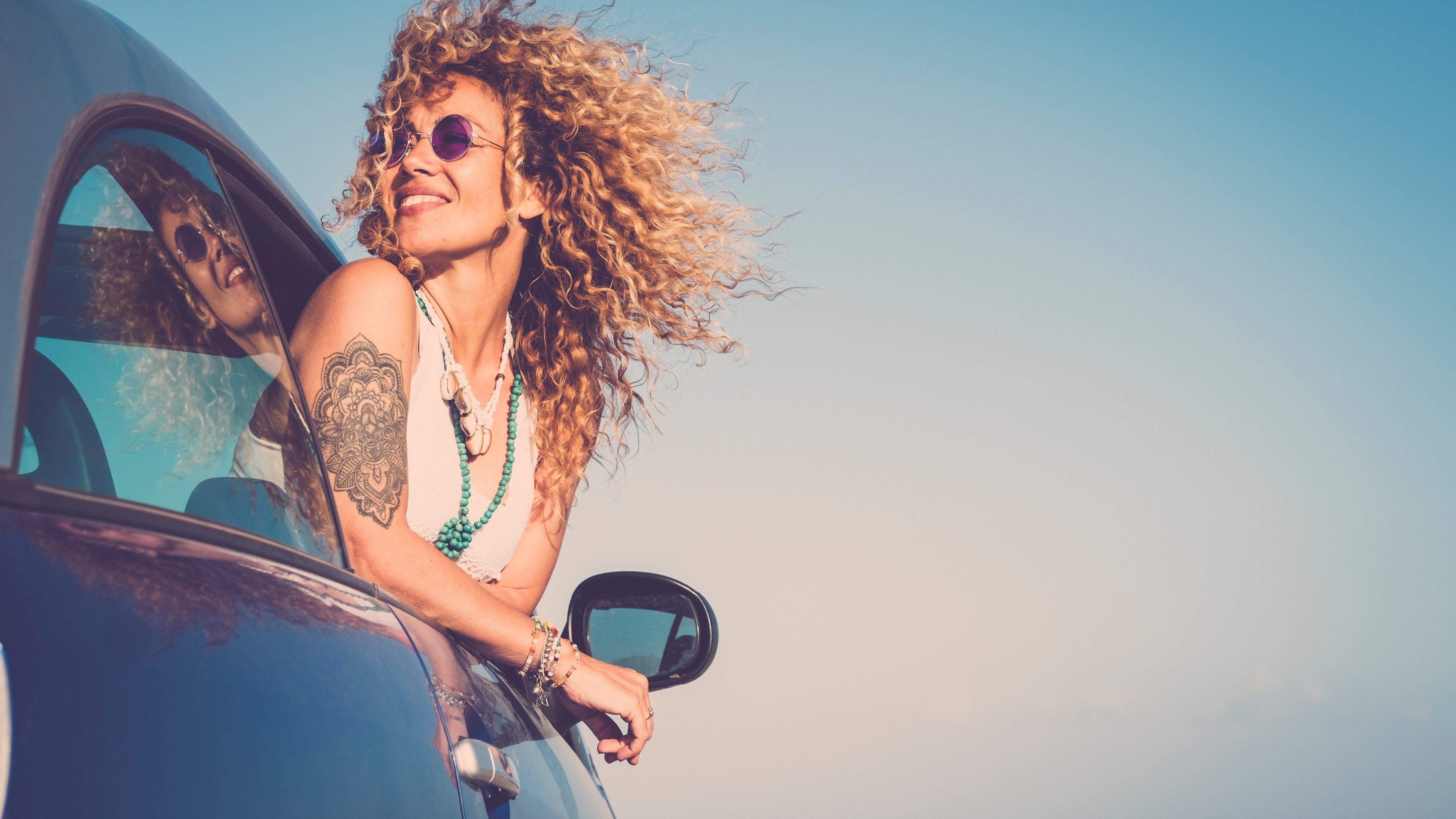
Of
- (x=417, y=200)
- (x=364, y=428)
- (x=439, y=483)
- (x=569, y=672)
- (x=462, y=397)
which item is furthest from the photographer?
(x=417, y=200)

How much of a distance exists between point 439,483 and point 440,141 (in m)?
1.00

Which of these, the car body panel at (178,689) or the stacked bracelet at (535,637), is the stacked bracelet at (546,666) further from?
the car body panel at (178,689)

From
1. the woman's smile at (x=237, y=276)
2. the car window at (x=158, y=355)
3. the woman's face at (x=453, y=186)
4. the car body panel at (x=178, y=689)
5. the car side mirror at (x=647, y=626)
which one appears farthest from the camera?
the woman's face at (x=453, y=186)

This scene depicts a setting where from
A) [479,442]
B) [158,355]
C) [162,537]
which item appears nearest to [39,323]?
[162,537]

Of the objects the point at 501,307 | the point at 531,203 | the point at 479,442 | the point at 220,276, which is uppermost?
the point at 531,203

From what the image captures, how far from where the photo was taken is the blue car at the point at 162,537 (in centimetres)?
72

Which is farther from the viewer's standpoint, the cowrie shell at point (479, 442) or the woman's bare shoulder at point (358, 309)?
the cowrie shell at point (479, 442)

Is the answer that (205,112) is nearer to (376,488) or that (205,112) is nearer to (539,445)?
(376,488)

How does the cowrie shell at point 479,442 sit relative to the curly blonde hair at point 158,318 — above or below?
above

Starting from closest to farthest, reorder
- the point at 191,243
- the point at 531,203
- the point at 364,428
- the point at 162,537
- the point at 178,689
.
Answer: the point at 178,689 → the point at 162,537 → the point at 191,243 → the point at 364,428 → the point at 531,203

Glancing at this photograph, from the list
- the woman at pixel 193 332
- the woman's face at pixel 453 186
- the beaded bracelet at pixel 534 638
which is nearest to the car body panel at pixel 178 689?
the woman at pixel 193 332

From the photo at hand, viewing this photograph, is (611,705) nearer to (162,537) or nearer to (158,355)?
(158,355)

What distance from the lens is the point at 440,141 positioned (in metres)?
2.94

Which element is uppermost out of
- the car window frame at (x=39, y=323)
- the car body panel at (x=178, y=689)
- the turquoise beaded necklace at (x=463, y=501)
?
the turquoise beaded necklace at (x=463, y=501)
